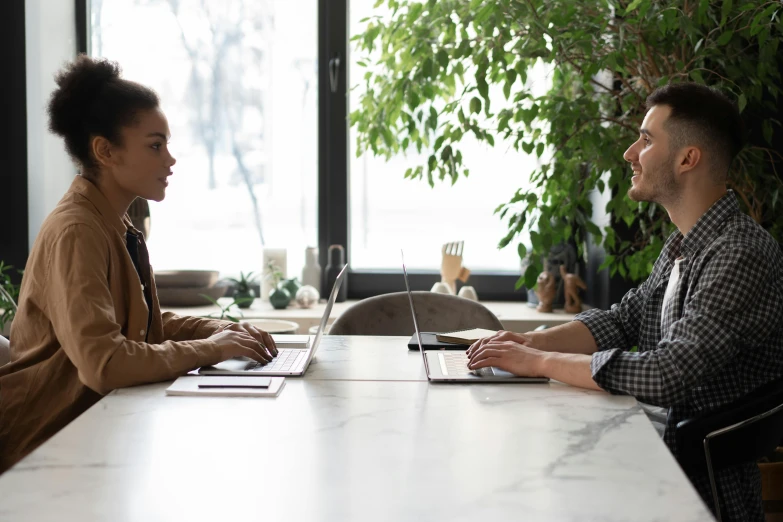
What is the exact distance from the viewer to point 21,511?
3.02ft

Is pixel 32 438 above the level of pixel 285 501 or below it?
below

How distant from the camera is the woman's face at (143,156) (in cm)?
186

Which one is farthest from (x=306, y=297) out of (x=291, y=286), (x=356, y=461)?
(x=356, y=461)

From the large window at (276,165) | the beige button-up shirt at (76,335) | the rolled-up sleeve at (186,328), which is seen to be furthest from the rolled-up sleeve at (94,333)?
the large window at (276,165)

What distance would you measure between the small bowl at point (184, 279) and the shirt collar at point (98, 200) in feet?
5.73

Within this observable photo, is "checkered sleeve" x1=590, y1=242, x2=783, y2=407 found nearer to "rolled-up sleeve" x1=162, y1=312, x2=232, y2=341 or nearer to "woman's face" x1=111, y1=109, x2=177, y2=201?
"rolled-up sleeve" x1=162, y1=312, x2=232, y2=341

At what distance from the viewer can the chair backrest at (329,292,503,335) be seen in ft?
8.18

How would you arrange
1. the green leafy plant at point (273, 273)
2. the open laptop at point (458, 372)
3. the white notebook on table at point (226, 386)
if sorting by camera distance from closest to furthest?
the white notebook on table at point (226, 386) → the open laptop at point (458, 372) → the green leafy plant at point (273, 273)

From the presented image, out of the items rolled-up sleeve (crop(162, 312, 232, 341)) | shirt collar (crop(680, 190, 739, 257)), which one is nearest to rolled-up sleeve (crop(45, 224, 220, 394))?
rolled-up sleeve (crop(162, 312, 232, 341))

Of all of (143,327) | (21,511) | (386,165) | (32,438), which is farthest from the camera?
(386,165)

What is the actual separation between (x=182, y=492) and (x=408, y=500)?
10.7 inches

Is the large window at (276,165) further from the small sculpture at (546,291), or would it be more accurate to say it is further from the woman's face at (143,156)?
the woman's face at (143,156)

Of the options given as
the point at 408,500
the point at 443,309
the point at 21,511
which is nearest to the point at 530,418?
the point at 408,500

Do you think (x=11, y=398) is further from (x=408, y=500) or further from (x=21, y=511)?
(x=408, y=500)
